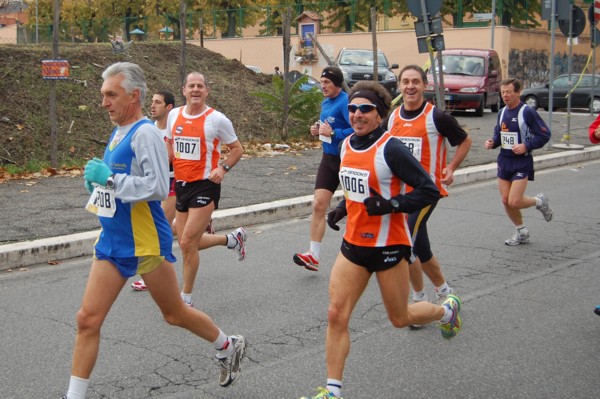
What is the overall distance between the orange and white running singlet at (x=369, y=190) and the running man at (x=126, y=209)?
3.48 ft

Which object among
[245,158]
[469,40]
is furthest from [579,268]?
[469,40]

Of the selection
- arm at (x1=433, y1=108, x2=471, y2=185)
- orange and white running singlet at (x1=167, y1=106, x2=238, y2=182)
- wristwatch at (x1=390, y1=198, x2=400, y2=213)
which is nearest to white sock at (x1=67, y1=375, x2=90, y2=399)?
wristwatch at (x1=390, y1=198, x2=400, y2=213)

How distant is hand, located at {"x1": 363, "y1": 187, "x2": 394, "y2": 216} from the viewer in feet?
15.5

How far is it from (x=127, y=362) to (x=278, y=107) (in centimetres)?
1233

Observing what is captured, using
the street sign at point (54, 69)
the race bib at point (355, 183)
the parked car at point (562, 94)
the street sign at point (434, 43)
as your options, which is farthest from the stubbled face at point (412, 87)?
the parked car at point (562, 94)

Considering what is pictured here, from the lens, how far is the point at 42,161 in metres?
14.0

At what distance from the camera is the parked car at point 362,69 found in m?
27.7

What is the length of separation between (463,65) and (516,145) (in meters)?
19.1

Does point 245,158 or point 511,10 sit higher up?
point 511,10

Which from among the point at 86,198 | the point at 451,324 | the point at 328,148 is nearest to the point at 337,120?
the point at 328,148

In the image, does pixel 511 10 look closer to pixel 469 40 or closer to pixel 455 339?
pixel 469 40

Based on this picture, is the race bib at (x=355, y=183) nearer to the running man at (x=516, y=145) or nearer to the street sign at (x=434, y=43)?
the running man at (x=516, y=145)

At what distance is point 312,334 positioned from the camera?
6363 mm

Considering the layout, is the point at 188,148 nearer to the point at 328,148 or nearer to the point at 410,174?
the point at 328,148
